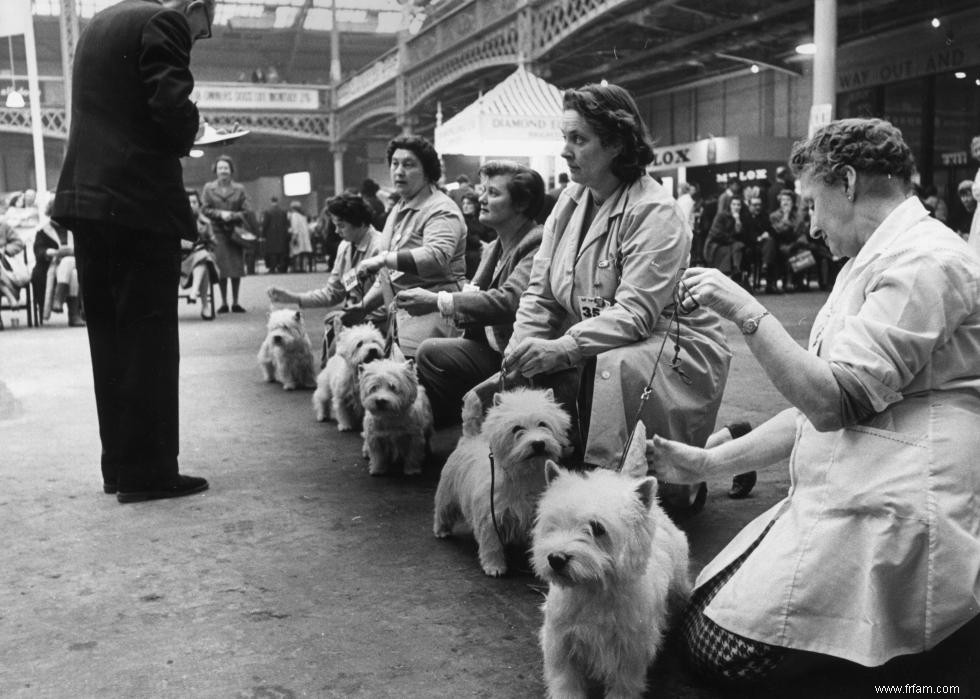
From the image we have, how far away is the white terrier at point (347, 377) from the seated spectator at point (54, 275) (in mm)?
7021

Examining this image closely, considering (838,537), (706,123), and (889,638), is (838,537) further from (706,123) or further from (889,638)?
(706,123)

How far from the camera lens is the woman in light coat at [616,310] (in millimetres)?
3248

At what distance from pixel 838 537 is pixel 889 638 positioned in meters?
0.23

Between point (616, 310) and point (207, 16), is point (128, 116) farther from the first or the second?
point (616, 310)

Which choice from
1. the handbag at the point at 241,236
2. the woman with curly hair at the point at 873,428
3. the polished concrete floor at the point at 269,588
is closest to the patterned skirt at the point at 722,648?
the woman with curly hair at the point at 873,428

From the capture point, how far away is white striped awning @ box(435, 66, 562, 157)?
12086mm

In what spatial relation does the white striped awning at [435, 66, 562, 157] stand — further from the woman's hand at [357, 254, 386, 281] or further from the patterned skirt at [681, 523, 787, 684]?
the patterned skirt at [681, 523, 787, 684]

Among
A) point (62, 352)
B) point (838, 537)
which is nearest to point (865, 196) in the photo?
point (838, 537)

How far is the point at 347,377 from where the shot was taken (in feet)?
18.0

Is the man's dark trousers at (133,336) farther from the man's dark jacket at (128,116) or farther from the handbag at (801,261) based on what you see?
the handbag at (801,261)

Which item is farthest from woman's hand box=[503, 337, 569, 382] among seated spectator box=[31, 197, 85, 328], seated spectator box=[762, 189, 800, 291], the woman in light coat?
seated spectator box=[762, 189, 800, 291]

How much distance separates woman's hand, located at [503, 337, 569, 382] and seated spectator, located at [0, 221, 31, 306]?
10.7 m

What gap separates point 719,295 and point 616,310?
3.89 ft

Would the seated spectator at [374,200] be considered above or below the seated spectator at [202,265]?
above
